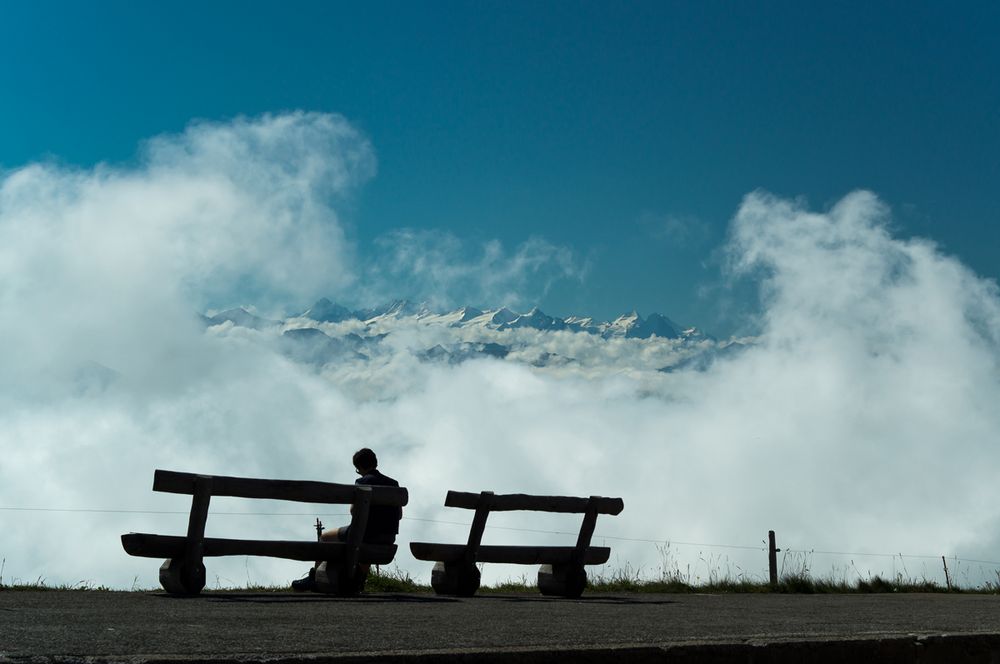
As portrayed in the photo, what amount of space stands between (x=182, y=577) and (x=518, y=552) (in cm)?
421

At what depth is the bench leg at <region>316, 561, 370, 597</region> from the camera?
12.2 metres

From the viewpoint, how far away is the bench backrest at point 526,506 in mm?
13344

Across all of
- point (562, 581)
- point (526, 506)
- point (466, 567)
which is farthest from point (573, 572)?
point (466, 567)

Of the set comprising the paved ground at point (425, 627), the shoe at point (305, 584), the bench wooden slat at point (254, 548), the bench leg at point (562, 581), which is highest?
the bench leg at point (562, 581)

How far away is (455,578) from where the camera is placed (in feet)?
43.8

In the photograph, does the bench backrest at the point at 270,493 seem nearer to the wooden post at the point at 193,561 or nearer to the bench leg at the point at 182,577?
the wooden post at the point at 193,561

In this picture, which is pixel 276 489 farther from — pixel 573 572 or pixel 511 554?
pixel 573 572

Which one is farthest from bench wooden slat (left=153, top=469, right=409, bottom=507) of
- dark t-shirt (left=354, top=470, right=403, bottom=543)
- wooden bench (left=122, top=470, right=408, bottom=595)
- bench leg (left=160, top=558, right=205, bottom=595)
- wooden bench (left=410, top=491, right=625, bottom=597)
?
wooden bench (left=410, top=491, right=625, bottom=597)

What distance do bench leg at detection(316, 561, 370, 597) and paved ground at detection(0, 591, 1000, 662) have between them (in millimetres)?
594

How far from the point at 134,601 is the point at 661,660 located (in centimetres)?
535

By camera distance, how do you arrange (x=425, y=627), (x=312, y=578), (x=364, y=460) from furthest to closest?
1. (x=364, y=460)
2. (x=312, y=578)
3. (x=425, y=627)

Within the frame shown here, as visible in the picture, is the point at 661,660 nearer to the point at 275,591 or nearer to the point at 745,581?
the point at 275,591

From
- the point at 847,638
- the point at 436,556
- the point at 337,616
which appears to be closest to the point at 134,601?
the point at 337,616

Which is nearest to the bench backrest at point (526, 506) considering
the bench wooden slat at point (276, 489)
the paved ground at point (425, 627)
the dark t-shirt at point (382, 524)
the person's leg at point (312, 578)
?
the dark t-shirt at point (382, 524)
